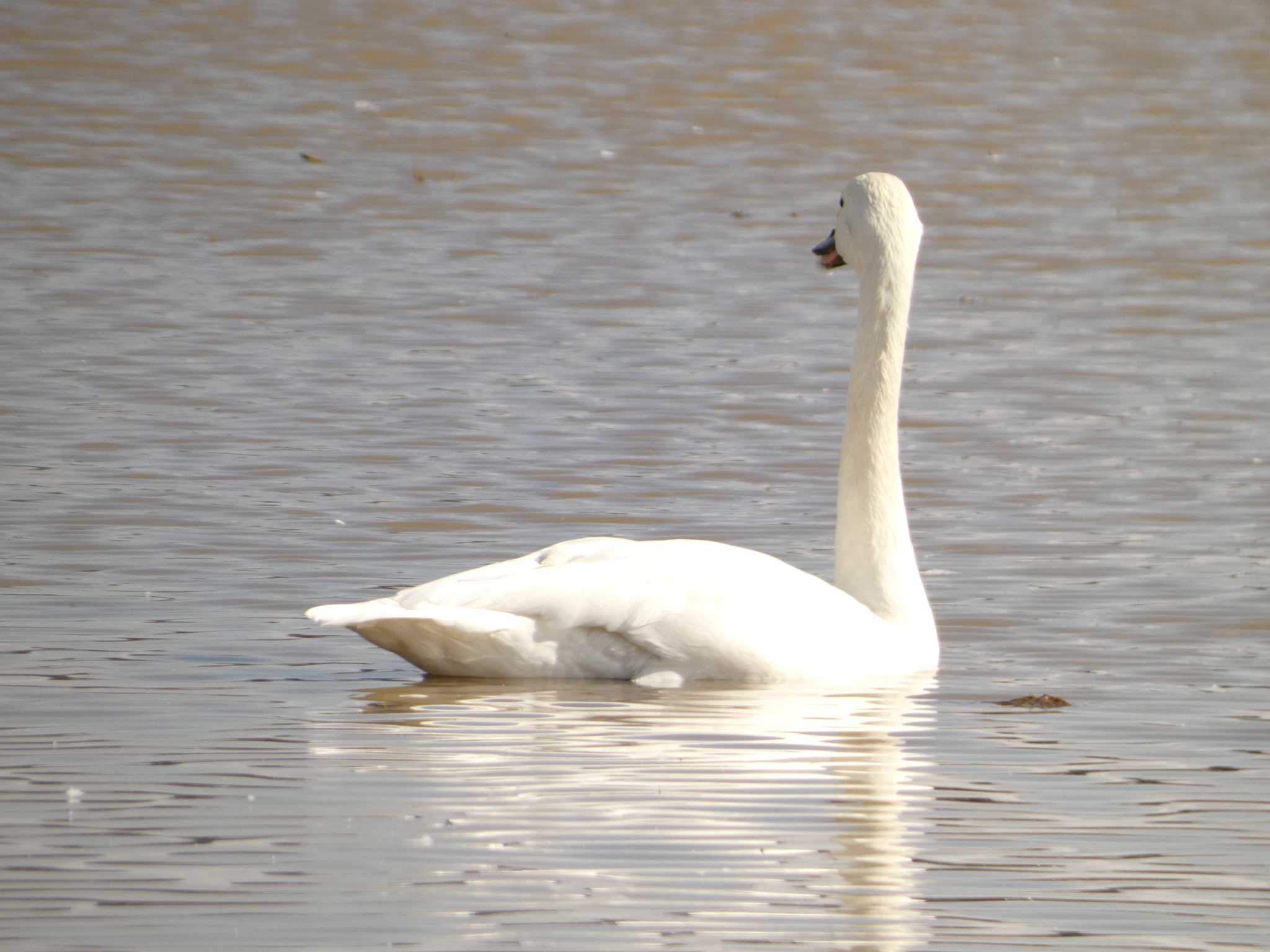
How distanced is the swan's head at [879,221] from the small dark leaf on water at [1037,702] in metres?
1.40

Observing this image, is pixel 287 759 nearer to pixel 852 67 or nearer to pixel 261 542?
pixel 261 542

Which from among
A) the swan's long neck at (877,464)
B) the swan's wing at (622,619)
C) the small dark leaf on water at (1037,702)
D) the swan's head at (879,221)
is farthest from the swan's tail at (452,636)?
the swan's head at (879,221)

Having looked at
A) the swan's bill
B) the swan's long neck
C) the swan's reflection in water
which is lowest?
the swan's reflection in water

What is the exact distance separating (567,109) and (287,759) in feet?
49.2

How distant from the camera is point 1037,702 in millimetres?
6703

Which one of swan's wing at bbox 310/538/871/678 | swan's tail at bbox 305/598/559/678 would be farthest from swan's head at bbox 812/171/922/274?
swan's tail at bbox 305/598/559/678

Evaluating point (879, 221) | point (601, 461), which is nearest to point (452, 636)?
point (879, 221)

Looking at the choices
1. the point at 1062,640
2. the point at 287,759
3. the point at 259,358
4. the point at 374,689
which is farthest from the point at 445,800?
the point at 259,358

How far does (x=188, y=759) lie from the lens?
572cm

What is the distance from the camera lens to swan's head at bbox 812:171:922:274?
24.4 ft

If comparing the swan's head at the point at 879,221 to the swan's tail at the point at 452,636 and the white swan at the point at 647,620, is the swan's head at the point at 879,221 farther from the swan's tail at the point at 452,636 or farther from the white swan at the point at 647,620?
the swan's tail at the point at 452,636

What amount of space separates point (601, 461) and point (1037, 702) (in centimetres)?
387

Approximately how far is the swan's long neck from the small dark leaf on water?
537mm

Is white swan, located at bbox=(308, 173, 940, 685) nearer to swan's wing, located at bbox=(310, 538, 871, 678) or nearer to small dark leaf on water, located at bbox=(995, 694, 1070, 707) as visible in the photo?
swan's wing, located at bbox=(310, 538, 871, 678)
